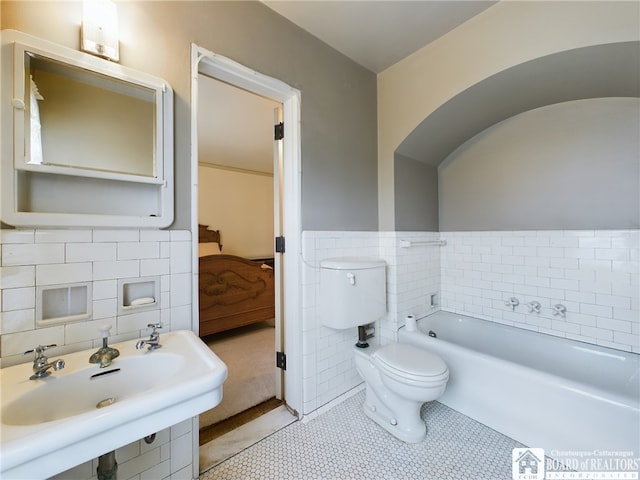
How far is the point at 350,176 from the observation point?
79.8 inches

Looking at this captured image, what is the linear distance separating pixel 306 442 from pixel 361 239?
136 centimetres

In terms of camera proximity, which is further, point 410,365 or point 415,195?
point 415,195

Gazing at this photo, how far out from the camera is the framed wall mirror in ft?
3.02

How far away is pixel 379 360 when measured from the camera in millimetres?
1642

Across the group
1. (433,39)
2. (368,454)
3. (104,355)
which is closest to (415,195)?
(433,39)

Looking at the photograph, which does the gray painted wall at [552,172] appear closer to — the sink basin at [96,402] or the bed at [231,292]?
the bed at [231,292]

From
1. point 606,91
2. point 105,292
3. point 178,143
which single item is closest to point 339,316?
point 105,292

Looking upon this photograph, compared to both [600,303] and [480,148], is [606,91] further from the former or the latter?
[600,303]

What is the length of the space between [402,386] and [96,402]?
140cm

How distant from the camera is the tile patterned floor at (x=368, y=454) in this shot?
4.31ft

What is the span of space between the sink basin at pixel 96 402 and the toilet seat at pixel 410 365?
1.06 m

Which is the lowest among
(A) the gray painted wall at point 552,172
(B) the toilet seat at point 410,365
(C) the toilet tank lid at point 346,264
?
(B) the toilet seat at point 410,365

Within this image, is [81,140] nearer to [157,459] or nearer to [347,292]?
[157,459]

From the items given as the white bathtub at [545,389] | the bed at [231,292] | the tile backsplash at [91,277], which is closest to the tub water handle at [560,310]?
the white bathtub at [545,389]
